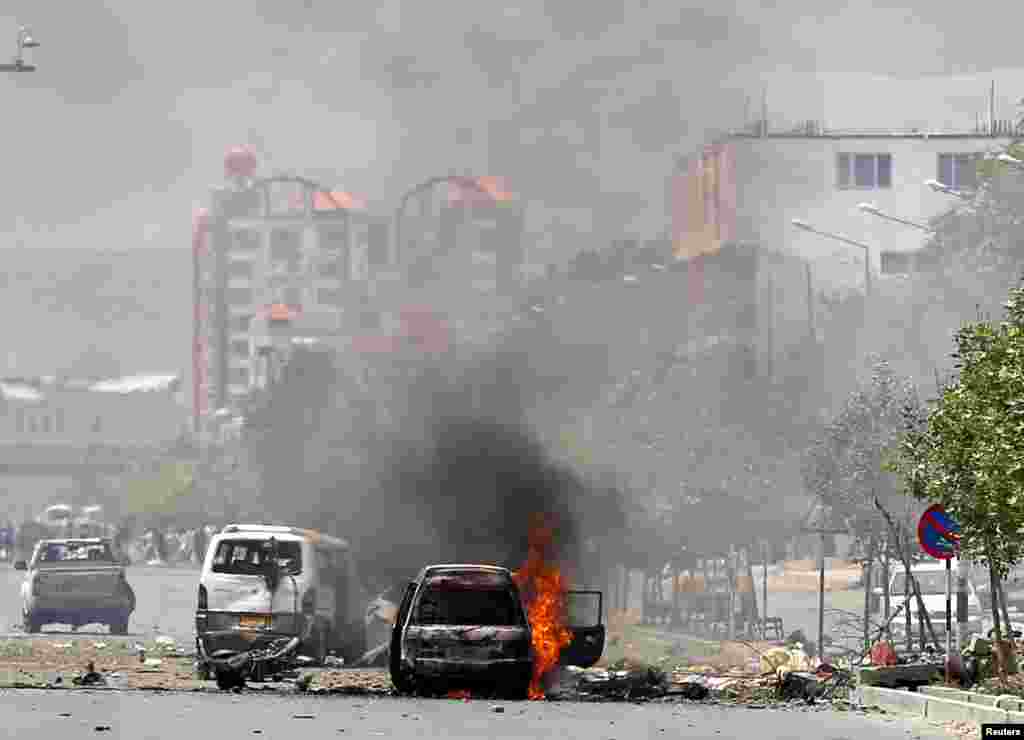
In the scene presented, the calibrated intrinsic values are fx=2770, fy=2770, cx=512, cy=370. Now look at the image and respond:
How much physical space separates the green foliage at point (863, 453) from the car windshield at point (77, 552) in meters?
13.5

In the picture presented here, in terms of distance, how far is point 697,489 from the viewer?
61.0m

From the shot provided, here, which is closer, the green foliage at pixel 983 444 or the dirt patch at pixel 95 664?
the green foliage at pixel 983 444

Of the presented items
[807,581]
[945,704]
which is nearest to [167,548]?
[807,581]

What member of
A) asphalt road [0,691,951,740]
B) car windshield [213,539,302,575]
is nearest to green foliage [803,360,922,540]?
car windshield [213,539,302,575]

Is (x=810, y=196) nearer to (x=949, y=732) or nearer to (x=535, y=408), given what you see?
(x=535, y=408)

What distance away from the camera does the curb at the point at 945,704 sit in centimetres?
2767

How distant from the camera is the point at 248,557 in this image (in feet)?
131

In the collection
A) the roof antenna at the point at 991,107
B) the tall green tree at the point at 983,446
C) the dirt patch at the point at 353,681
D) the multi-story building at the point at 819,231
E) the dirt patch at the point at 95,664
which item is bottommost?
the dirt patch at the point at 353,681

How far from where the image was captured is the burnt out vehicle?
109 feet

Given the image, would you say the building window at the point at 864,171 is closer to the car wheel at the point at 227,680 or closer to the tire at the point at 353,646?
the tire at the point at 353,646

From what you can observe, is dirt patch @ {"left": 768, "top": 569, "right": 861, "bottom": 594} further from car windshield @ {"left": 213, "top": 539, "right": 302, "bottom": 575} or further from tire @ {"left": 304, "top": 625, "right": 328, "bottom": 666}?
car windshield @ {"left": 213, "top": 539, "right": 302, "bottom": 575}

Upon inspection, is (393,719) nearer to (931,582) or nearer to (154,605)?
(931,582)

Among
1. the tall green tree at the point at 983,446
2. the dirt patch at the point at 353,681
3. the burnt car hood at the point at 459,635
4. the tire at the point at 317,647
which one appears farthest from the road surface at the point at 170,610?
the tall green tree at the point at 983,446

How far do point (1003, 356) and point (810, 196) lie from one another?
103 m
